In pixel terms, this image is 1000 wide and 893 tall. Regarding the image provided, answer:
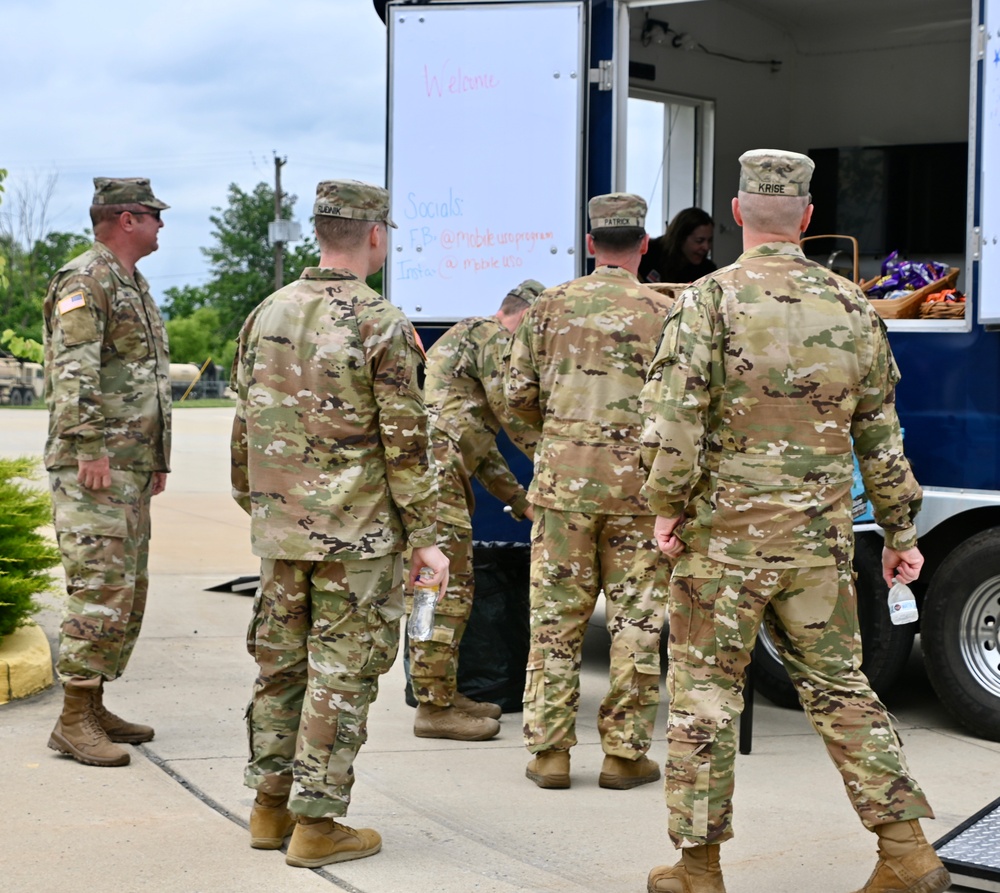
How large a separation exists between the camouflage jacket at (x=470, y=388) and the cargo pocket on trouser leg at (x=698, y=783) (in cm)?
190

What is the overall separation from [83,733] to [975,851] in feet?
9.01

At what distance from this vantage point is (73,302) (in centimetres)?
482

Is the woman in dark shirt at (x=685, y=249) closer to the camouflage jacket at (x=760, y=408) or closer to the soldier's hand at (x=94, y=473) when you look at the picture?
the soldier's hand at (x=94, y=473)

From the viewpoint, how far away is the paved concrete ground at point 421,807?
382 cm

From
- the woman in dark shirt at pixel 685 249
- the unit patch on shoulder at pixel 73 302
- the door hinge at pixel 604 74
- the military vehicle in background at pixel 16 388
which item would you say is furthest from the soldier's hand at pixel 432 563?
the military vehicle in background at pixel 16 388

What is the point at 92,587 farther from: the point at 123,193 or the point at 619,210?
the point at 619,210

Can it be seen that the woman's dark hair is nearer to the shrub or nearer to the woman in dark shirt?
the woman in dark shirt

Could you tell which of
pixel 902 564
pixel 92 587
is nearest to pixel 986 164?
pixel 902 564

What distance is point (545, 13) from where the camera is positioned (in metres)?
5.99

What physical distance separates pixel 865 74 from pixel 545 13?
10.5 ft

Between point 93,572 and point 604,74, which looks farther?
point 604,74

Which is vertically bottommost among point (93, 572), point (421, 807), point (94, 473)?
point (421, 807)

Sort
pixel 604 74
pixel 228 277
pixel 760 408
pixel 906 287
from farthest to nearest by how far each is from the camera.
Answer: pixel 228 277 → pixel 604 74 → pixel 906 287 → pixel 760 408

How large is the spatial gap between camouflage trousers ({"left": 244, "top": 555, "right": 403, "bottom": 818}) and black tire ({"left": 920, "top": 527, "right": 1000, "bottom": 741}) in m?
2.30
